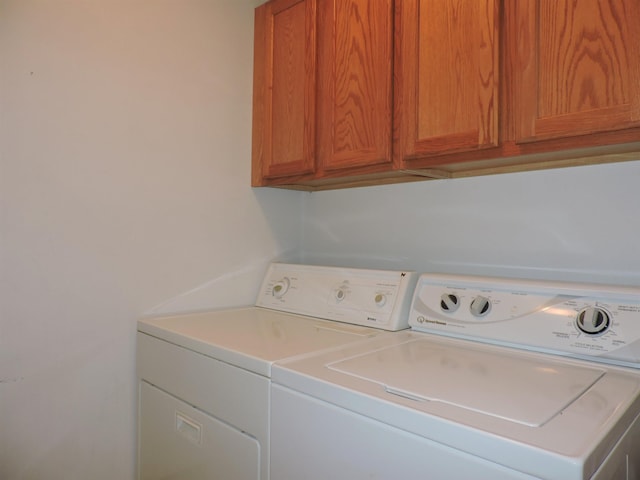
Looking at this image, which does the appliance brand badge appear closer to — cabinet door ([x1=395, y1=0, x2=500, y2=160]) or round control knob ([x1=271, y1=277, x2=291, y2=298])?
cabinet door ([x1=395, y1=0, x2=500, y2=160])

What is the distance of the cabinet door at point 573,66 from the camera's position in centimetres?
89

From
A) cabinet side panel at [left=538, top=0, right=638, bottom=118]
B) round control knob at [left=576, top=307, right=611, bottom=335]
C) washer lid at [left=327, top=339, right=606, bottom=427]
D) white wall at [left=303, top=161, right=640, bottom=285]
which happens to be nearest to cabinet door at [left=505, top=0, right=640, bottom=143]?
cabinet side panel at [left=538, top=0, right=638, bottom=118]

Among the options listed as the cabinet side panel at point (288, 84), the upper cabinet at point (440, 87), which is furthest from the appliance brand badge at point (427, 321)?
the cabinet side panel at point (288, 84)

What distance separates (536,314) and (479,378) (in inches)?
13.2

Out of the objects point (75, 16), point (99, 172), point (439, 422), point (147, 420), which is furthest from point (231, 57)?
point (439, 422)

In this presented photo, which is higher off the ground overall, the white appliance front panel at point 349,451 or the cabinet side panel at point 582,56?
the cabinet side panel at point 582,56

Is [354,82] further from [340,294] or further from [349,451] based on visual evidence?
[349,451]

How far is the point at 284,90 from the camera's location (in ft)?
5.35

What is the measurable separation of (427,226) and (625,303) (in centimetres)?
69

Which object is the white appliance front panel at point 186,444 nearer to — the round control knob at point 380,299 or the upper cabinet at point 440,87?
the round control knob at point 380,299

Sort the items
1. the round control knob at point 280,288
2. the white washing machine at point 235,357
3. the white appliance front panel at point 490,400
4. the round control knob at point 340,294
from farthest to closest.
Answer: the round control knob at point 280,288, the round control knob at point 340,294, the white washing machine at point 235,357, the white appliance front panel at point 490,400

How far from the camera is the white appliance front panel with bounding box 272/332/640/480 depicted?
584mm

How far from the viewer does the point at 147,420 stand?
4.59 ft

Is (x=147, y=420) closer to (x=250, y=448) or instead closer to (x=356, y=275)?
(x=250, y=448)
